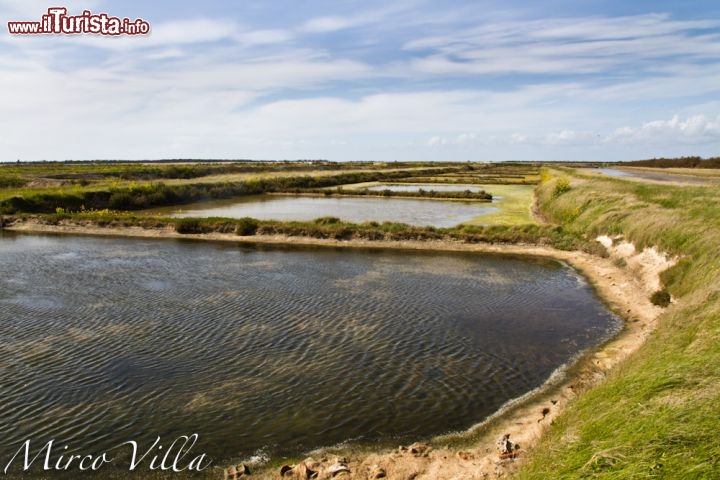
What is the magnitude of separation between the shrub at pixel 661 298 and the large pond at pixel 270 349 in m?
1.85

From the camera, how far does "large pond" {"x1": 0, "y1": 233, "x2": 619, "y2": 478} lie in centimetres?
989

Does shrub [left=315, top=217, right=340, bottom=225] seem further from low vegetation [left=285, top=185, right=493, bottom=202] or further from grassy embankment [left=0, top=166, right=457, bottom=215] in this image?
low vegetation [left=285, top=185, right=493, bottom=202]

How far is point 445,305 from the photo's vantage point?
18.7 meters

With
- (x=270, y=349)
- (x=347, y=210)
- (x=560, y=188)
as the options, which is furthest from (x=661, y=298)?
(x=347, y=210)

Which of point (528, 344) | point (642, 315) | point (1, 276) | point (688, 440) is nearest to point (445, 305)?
point (528, 344)

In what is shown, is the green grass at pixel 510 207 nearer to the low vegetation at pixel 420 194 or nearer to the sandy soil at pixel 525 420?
the low vegetation at pixel 420 194

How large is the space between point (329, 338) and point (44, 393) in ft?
24.5

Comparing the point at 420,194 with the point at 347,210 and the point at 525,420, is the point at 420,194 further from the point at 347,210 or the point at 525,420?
the point at 525,420

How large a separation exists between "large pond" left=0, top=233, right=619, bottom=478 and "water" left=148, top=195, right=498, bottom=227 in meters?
17.3

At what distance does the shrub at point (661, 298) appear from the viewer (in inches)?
694

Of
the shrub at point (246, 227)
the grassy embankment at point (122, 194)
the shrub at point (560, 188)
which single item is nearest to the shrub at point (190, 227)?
the shrub at point (246, 227)

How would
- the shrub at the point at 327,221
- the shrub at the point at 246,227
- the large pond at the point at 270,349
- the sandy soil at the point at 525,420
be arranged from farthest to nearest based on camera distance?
the shrub at the point at 327,221 → the shrub at the point at 246,227 → the large pond at the point at 270,349 → the sandy soil at the point at 525,420

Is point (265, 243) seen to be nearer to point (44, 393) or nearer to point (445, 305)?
point (445, 305)

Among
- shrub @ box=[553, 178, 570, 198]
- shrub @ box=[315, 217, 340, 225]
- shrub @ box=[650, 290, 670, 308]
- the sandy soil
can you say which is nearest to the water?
shrub @ box=[315, 217, 340, 225]
